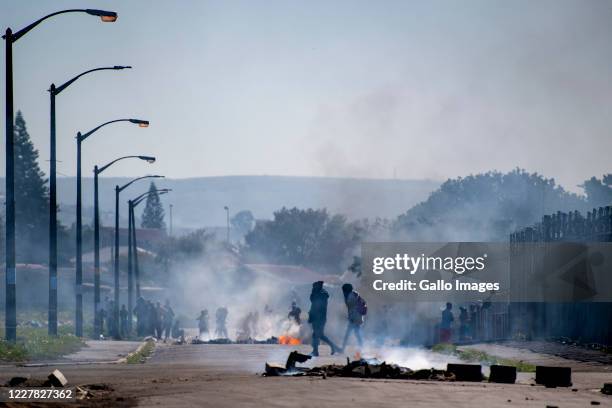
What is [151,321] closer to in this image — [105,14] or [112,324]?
[112,324]

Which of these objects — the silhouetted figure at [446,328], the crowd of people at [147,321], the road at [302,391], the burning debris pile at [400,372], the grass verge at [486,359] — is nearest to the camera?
the road at [302,391]

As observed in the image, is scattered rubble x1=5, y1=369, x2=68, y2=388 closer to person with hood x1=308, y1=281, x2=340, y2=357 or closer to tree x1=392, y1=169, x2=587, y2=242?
person with hood x1=308, y1=281, x2=340, y2=357

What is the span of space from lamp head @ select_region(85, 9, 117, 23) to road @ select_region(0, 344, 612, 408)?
27.7 ft

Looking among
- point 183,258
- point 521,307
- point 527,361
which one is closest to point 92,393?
point 527,361

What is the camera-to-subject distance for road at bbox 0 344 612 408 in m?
17.5

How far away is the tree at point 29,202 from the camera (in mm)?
160375

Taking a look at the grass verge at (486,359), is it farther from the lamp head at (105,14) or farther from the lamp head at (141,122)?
the lamp head at (141,122)

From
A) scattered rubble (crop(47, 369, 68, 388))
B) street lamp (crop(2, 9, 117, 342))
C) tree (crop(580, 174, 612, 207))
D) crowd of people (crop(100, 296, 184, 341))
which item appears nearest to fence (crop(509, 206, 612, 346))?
street lamp (crop(2, 9, 117, 342))

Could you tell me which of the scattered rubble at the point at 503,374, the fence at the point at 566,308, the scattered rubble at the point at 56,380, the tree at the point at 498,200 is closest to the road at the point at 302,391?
the scattered rubble at the point at 503,374

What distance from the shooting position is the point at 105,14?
30125 mm

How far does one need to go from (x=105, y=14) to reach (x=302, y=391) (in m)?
13.6

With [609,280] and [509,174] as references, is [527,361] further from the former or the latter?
[509,174]

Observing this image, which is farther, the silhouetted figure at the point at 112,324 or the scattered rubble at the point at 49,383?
the silhouetted figure at the point at 112,324

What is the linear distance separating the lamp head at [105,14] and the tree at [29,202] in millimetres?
131727
